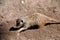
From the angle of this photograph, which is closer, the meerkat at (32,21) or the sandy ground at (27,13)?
the sandy ground at (27,13)

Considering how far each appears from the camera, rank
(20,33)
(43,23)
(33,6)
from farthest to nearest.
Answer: (33,6)
(43,23)
(20,33)

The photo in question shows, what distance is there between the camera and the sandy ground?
3510 millimetres

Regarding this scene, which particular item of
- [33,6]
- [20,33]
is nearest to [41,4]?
[33,6]

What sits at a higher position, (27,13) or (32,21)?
(32,21)

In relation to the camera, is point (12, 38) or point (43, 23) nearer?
point (12, 38)

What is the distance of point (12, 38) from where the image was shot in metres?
3.46

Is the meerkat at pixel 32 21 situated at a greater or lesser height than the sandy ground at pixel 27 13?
greater

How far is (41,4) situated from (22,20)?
134cm

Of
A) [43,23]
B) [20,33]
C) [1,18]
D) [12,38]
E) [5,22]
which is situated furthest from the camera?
[1,18]

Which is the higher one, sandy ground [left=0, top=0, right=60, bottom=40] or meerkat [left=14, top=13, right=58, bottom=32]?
meerkat [left=14, top=13, right=58, bottom=32]

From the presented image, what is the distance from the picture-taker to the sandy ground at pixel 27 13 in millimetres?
3510

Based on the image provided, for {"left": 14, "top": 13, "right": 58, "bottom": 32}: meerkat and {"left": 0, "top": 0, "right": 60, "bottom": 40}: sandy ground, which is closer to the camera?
{"left": 0, "top": 0, "right": 60, "bottom": 40}: sandy ground

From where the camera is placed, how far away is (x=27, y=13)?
188 inches

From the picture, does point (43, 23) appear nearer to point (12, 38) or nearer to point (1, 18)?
point (12, 38)
